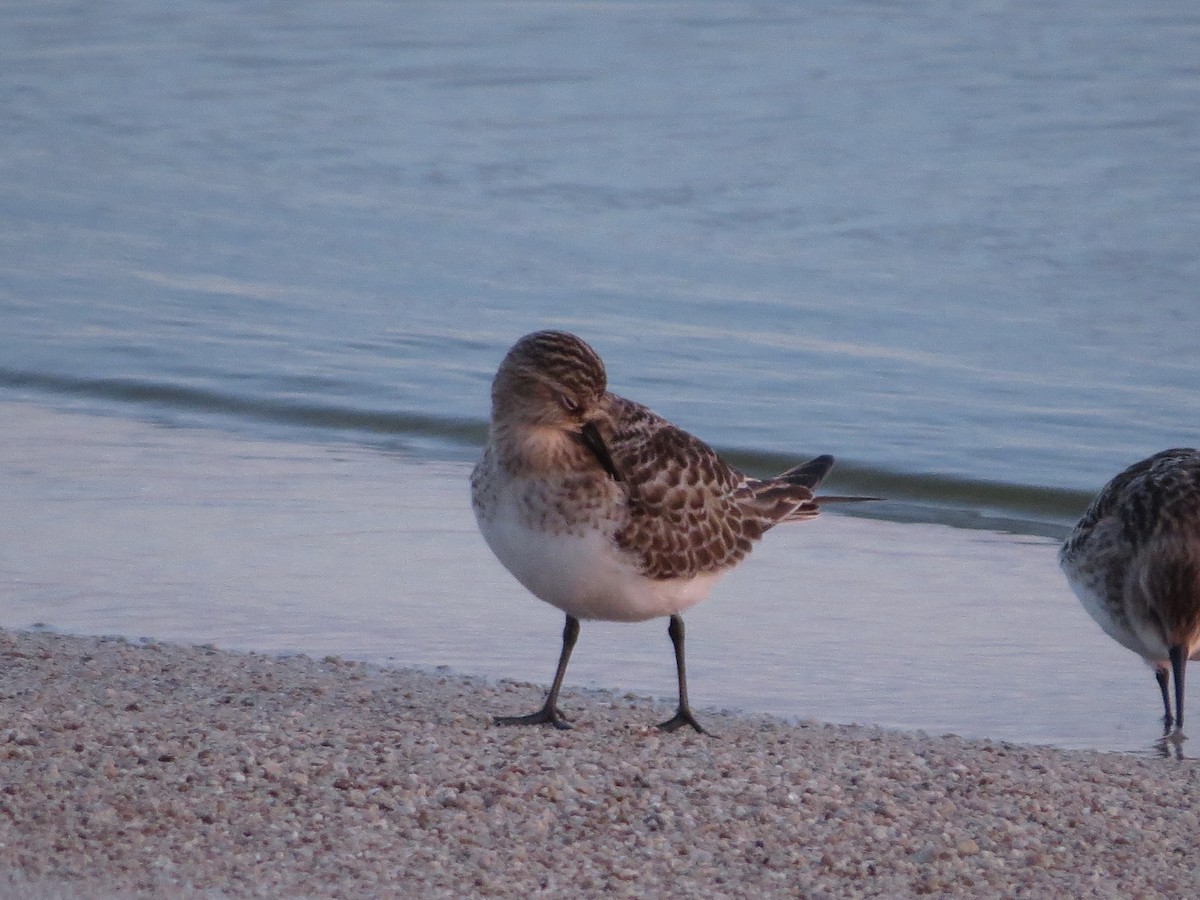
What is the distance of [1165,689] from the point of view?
7227 millimetres

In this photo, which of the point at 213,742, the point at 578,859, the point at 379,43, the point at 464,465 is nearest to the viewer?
the point at 578,859

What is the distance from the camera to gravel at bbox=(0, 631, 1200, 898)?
4.83 meters

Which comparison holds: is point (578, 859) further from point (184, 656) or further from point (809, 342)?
point (809, 342)

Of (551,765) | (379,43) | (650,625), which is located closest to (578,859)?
(551,765)

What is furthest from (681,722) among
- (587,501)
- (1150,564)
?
(1150,564)

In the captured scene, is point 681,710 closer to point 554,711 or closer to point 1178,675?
point 554,711

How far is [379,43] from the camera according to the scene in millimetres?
22141

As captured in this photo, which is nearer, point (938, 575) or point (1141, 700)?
point (1141, 700)

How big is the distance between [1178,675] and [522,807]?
2.77 metres

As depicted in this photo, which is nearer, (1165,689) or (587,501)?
(587,501)

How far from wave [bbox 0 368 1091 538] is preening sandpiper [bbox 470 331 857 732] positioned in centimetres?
347

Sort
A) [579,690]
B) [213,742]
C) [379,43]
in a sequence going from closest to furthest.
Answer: [213,742] < [579,690] < [379,43]

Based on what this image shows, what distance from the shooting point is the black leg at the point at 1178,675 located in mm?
6996

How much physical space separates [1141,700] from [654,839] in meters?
2.85
